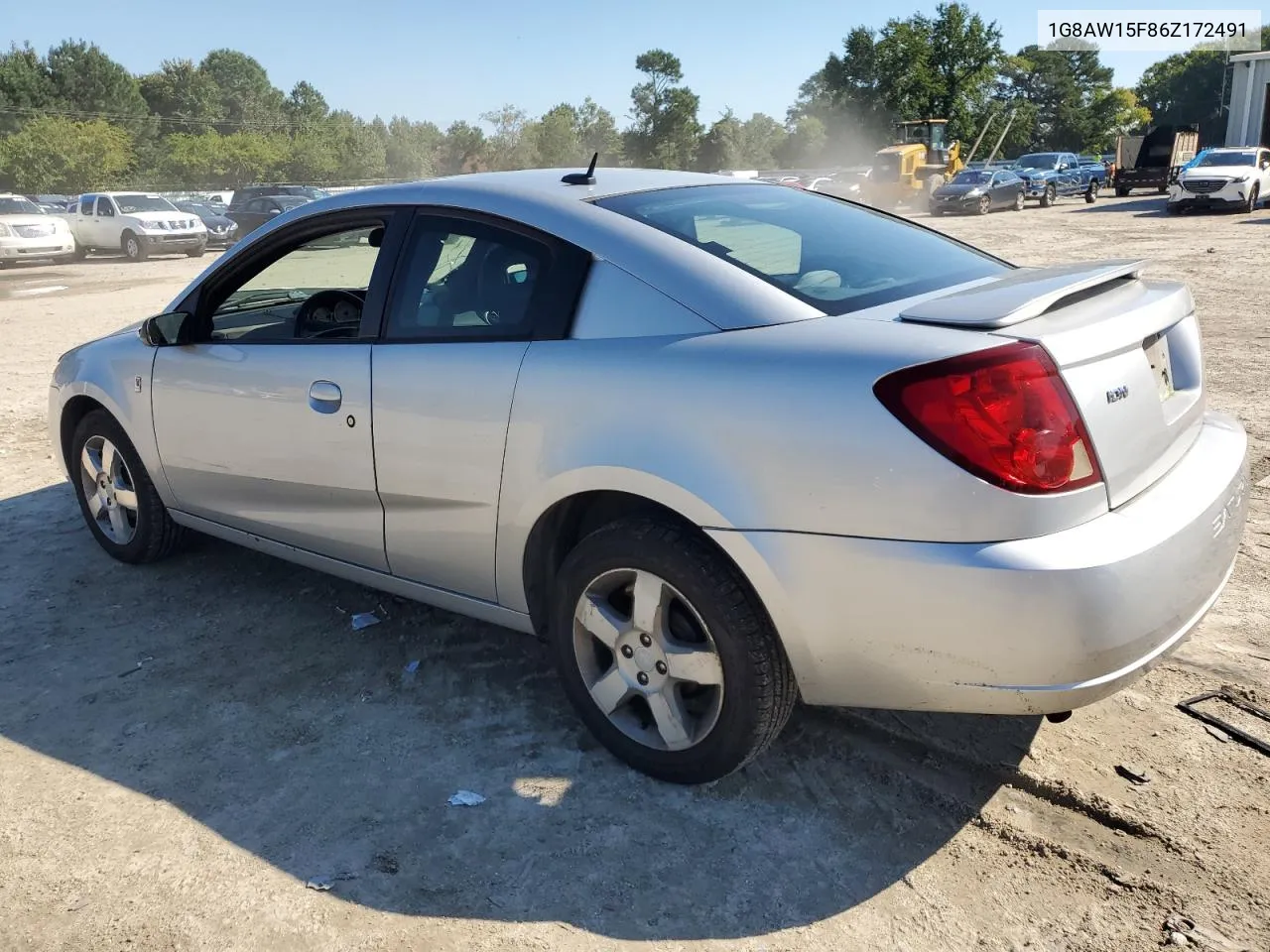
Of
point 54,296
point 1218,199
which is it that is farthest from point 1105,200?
point 54,296

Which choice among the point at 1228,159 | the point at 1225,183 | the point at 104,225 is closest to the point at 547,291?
the point at 104,225

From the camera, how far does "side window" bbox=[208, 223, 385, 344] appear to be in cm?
374

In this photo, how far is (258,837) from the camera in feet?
8.99

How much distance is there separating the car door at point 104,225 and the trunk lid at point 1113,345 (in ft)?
90.9

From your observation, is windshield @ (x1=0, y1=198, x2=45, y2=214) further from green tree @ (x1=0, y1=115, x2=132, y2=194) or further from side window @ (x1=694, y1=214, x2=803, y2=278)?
green tree @ (x1=0, y1=115, x2=132, y2=194)

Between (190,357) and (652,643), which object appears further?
(190,357)

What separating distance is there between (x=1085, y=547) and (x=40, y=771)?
9.88 ft

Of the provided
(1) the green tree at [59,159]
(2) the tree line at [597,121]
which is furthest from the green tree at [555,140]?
(1) the green tree at [59,159]

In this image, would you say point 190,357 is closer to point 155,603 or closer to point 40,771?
point 155,603

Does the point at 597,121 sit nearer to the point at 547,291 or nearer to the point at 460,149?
the point at 460,149

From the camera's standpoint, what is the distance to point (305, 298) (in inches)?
186

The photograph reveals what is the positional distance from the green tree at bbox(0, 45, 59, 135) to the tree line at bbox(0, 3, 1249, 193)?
0.42ft

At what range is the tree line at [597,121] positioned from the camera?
66938 mm

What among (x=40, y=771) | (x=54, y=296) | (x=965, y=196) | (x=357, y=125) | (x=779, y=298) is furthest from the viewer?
(x=357, y=125)
